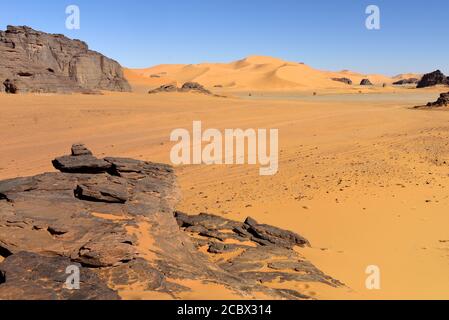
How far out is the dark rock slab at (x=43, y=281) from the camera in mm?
3336

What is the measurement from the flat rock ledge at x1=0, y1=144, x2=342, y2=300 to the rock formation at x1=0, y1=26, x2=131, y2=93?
78.0 ft

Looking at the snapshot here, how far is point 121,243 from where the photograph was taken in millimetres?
4387

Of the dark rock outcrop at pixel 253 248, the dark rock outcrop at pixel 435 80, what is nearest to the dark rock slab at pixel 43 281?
the dark rock outcrop at pixel 253 248

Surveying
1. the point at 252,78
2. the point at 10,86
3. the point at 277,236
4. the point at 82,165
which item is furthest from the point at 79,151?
the point at 252,78

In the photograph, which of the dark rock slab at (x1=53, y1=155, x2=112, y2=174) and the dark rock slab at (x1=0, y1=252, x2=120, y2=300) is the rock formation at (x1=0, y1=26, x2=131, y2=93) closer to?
the dark rock slab at (x1=53, y1=155, x2=112, y2=174)

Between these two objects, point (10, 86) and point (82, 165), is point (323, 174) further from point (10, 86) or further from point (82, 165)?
point (10, 86)

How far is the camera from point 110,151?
14.1 metres

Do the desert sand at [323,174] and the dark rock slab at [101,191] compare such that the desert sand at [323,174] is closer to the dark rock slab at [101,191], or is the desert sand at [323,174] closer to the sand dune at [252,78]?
the dark rock slab at [101,191]

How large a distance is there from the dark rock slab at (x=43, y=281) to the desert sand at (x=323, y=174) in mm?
341

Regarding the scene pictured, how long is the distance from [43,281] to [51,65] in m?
36.5
